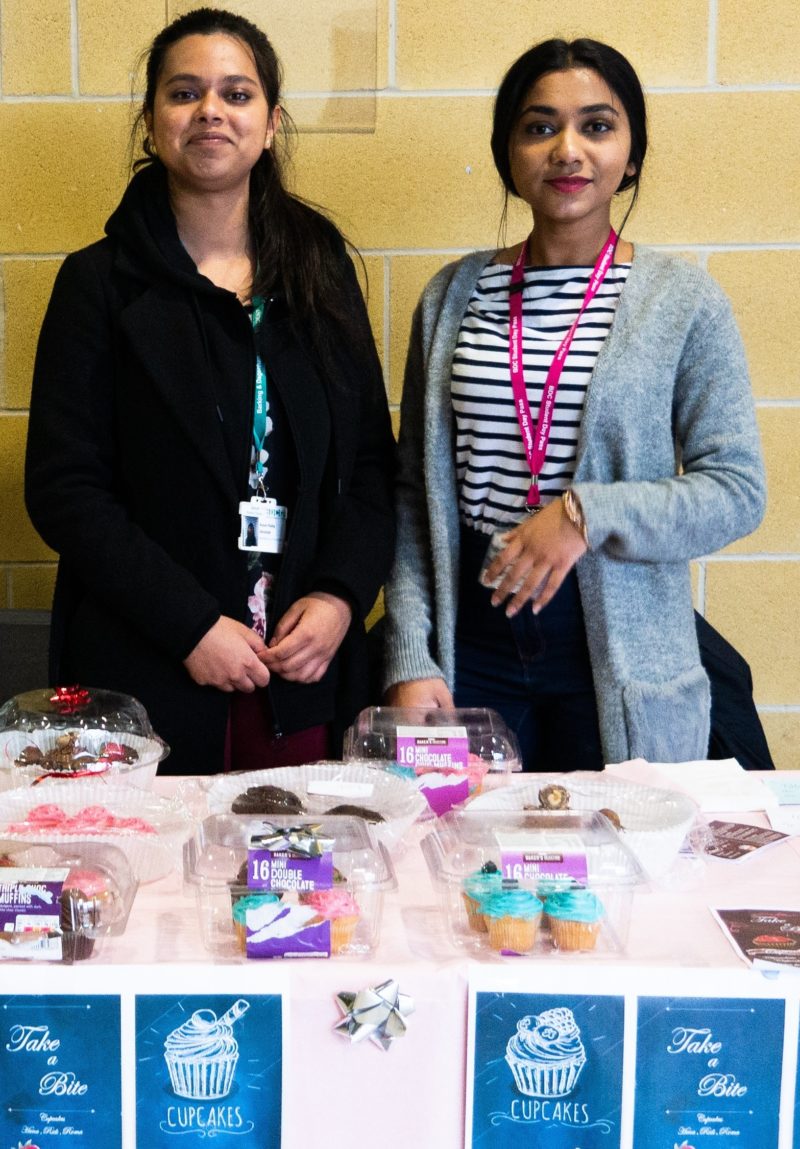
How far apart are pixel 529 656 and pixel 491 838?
719mm

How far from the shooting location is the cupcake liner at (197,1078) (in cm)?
107

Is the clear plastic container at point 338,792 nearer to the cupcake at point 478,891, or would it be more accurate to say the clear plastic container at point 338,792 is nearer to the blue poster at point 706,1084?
the cupcake at point 478,891

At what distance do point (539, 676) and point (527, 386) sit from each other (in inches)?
17.6

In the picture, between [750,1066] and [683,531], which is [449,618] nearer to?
[683,531]

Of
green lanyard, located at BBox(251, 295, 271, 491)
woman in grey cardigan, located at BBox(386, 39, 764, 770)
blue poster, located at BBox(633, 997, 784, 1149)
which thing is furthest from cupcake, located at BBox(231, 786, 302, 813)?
green lanyard, located at BBox(251, 295, 271, 491)

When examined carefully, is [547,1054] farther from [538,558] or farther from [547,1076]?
[538,558]

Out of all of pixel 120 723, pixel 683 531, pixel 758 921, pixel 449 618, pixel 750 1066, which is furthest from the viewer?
pixel 449 618

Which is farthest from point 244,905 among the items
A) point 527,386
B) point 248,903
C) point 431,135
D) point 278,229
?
point 431,135

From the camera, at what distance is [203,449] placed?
75.2 inches

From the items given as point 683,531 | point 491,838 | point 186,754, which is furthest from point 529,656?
point 491,838

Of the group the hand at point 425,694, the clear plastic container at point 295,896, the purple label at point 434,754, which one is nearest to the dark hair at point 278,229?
the hand at point 425,694

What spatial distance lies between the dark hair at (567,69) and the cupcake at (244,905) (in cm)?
133

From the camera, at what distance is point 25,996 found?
3.57 ft

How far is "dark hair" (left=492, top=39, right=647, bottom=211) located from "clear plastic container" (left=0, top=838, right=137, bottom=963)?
4.42 feet
